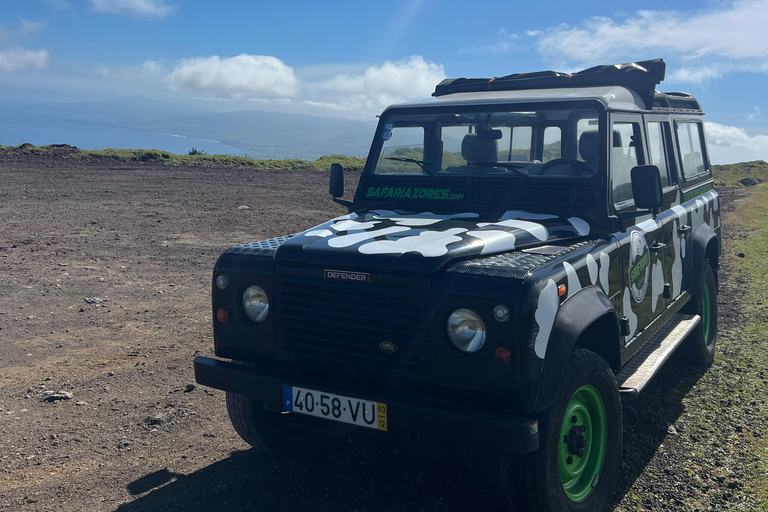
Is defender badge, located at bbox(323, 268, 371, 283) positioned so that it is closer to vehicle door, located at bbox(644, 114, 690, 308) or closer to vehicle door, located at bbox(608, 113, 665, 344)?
vehicle door, located at bbox(608, 113, 665, 344)

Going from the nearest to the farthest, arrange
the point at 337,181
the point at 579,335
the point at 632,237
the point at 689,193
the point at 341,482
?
the point at 579,335 → the point at 341,482 → the point at 632,237 → the point at 337,181 → the point at 689,193

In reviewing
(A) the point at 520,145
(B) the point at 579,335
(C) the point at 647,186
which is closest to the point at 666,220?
(C) the point at 647,186

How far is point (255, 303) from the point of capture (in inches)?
144

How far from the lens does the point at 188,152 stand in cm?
2980

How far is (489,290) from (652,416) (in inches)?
99.2

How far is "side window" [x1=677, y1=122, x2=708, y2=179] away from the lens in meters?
5.73

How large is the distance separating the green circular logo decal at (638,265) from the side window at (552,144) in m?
0.77

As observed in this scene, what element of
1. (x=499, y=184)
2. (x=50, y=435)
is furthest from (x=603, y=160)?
(x=50, y=435)

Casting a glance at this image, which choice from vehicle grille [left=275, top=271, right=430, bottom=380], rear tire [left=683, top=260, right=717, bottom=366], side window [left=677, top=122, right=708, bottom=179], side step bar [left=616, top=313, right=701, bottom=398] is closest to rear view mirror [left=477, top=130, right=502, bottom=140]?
side step bar [left=616, top=313, right=701, bottom=398]

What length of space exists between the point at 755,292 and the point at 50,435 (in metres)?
8.07

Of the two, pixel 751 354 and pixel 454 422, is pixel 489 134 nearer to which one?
pixel 454 422

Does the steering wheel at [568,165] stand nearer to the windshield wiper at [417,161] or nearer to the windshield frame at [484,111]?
the windshield frame at [484,111]

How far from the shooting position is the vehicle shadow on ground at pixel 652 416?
4.09m

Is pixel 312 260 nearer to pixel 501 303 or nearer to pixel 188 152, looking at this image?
pixel 501 303
